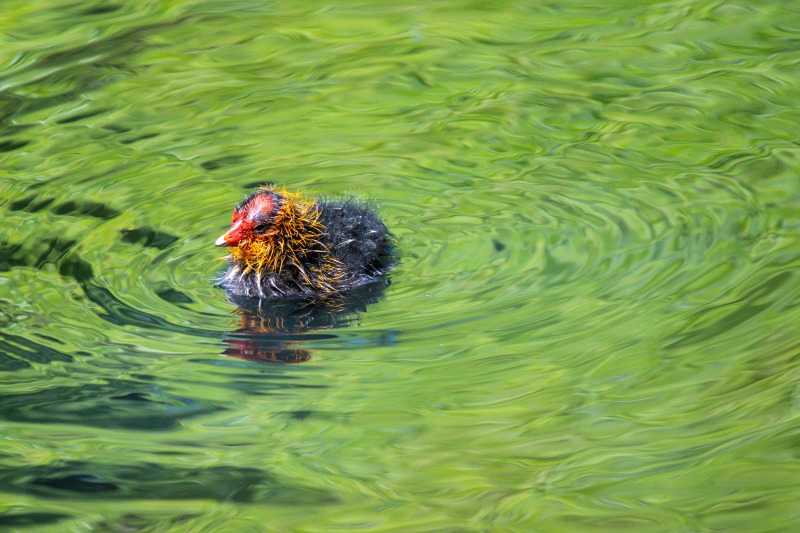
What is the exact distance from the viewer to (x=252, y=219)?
244 inches

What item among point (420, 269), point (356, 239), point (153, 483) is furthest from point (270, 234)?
point (153, 483)

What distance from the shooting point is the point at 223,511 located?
4414 mm

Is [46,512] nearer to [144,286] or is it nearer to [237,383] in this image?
[237,383]

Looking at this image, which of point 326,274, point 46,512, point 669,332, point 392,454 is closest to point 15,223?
point 326,274

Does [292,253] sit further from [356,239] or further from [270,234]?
[356,239]

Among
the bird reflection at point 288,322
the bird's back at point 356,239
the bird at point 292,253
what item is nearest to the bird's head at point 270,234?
the bird at point 292,253

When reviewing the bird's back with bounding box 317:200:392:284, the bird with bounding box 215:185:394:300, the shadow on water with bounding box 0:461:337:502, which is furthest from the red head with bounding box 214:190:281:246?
the shadow on water with bounding box 0:461:337:502

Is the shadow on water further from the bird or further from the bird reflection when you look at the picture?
the bird

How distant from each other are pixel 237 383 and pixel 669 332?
2.09 metres

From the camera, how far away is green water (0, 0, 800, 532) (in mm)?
4527

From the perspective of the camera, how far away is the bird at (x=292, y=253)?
20.4 ft

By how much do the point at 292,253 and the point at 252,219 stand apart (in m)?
0.29

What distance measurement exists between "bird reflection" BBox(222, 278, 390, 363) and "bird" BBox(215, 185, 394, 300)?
69 millimetres

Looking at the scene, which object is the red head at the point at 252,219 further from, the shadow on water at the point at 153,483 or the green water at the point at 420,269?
the shadow on water at the point at 153,483
